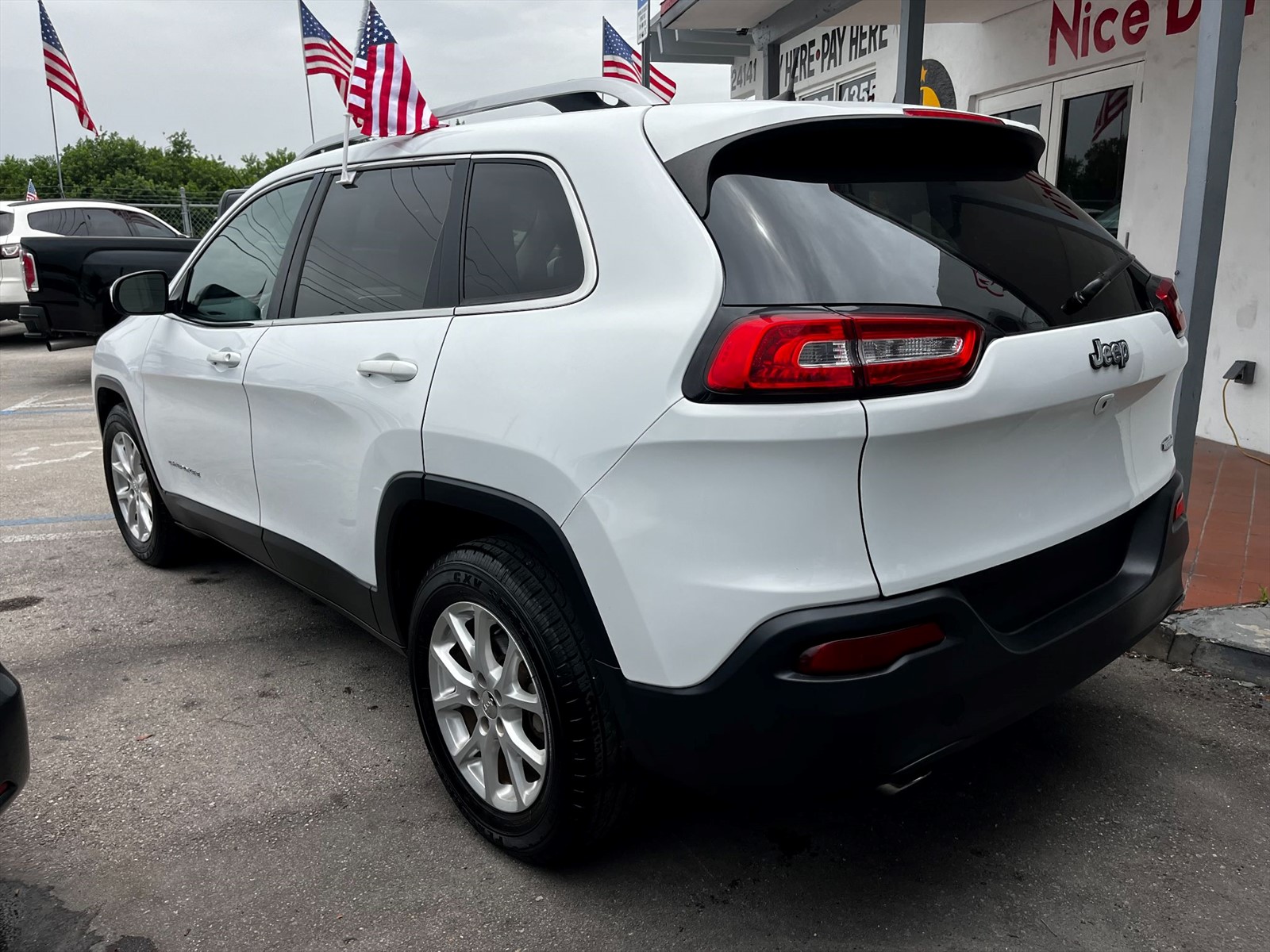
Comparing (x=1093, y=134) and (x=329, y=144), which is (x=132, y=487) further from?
(x=1093, y=134)

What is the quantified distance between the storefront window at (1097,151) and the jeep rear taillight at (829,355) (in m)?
6.17

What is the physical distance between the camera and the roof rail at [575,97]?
8.63 ft

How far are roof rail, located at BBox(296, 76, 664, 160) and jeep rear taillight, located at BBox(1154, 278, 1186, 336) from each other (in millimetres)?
1354

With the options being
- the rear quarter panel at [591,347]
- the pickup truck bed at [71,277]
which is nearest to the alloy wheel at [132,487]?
the rear quarter panel at [591,347]

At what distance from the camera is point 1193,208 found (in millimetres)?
3934

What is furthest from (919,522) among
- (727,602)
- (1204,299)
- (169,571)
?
(169,571)

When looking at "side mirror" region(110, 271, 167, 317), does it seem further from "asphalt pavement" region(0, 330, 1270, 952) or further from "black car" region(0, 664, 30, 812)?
"black car" region(0, 664, 30, 812)

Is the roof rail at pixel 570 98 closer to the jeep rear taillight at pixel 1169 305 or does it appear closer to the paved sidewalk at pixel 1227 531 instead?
the jeep rear taillight at pixel 1169 305

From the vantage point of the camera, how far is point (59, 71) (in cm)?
1814

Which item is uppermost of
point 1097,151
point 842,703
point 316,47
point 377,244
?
point 316,47

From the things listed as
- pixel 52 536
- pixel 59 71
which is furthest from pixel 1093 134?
pixel 59 71

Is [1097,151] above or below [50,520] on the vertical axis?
above

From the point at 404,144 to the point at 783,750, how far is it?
81.1 inches

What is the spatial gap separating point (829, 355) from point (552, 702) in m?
0.96
